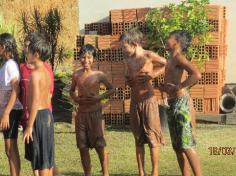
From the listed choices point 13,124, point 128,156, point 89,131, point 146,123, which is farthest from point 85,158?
point 128,156

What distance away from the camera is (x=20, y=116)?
5.79 metres

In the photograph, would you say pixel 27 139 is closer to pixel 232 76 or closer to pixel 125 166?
pixel 125 166

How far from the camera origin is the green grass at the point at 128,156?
22.2 feet

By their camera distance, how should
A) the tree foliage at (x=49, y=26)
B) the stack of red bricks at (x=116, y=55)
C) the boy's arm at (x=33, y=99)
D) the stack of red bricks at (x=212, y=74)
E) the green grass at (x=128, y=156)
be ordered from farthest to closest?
the tree foliage at (x=49, y=26) → the stack of red bricks at (x=116, y=55) → the stack of red bricks at (x=212, y=74) → the green grass at (x=128, y=156) → the boy's arm at (x=33, y=99)

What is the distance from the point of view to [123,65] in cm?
1023

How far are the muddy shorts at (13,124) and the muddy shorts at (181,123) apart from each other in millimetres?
1593

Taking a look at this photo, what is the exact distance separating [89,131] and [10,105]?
3.24 feet

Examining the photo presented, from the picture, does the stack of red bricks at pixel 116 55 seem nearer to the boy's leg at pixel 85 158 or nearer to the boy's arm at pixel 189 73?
the boy's leg at pixel 85 158

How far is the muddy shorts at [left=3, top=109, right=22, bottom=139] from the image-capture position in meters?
5.73

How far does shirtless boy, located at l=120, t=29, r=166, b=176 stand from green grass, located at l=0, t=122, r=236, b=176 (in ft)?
2.12

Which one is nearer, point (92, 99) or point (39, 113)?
point (39, 113)

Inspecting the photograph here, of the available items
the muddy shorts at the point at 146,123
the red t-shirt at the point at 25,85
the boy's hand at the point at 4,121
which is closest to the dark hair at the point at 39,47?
the red t-shirt at the point at 25,85

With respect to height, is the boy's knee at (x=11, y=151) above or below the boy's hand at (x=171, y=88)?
below

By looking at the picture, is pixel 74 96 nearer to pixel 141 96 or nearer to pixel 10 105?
pixel 141 96
